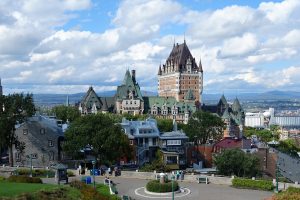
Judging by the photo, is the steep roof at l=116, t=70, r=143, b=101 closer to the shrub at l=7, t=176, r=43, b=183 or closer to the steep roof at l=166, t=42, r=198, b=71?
the steep roof at l=166, t=42, r=198, b=71

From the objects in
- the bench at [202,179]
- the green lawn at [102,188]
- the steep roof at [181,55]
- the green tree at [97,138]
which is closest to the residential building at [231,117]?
the steep roof at [181,55]

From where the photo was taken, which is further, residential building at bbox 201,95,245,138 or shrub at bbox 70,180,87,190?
residential building at bbox 201,95,245,138

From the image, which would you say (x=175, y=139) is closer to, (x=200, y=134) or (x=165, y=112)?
(x=200, y=134)

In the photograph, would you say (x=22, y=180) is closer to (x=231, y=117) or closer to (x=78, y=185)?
(x=78, y=185)

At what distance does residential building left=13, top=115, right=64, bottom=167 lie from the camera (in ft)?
212

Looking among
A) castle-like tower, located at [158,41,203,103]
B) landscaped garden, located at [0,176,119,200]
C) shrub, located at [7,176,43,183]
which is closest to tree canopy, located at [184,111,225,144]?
shrub, located at [7,176,43,183]

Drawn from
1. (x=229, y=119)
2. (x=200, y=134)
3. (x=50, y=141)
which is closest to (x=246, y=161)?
(x=50, y=141)

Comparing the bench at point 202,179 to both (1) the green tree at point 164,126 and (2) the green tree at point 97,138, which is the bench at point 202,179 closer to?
(2) the green tree at point 97,138

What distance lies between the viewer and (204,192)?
131 feet

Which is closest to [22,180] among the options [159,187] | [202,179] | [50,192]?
[50,192]

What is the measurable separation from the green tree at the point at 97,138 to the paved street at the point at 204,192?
11.0 m

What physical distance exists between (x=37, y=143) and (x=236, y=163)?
28194mm

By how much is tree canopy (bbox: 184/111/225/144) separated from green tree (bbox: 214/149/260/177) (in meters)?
39.4

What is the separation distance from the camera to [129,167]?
70.7 metres
